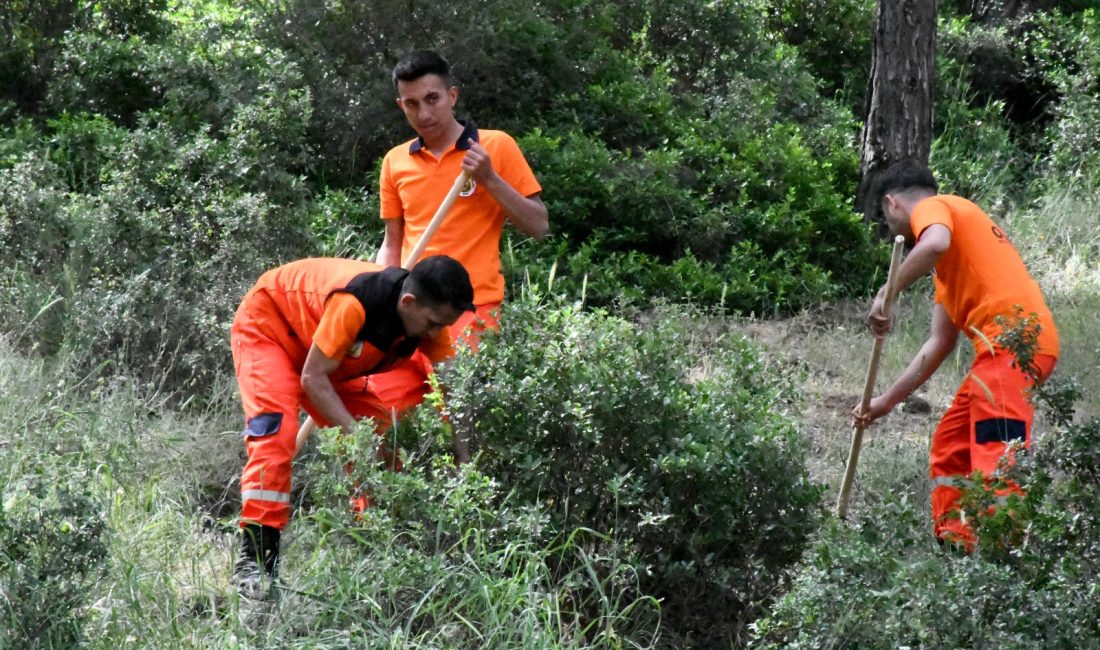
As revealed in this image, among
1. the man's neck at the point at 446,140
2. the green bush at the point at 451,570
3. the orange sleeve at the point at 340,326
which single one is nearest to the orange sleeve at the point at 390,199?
the man's neck at the point at 446,140

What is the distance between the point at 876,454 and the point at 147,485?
122 inches

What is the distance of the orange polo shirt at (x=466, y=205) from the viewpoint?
19.2 feet

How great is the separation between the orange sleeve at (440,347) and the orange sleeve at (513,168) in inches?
32.5

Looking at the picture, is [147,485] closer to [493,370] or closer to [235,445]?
[235,445]

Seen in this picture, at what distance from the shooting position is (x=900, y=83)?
9.31m

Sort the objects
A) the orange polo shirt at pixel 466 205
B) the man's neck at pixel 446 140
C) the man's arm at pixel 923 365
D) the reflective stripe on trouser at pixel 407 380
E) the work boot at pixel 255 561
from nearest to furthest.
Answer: the work boot at pixel 255 561 < the reflective stripe on trouser at pixel 407 380 < the man's arm at pixel 923 365 < the orange polo shirt at pixel 466 205 < the man's neck at pixel 446 140

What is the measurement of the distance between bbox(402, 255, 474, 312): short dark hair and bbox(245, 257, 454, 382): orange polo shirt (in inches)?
8.1

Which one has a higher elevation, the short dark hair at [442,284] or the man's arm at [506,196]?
the man's arm at [506,196]

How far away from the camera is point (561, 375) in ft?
15.7

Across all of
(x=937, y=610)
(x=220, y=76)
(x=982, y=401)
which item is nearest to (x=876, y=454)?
(x=982, y=401)

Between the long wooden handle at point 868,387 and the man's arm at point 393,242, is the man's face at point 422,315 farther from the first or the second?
the long wooden handle at point 868,387

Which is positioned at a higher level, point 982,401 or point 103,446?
point 982,401

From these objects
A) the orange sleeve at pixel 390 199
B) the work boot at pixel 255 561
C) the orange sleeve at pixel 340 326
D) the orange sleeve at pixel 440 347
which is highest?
the orange sleeve at pixel 390 199

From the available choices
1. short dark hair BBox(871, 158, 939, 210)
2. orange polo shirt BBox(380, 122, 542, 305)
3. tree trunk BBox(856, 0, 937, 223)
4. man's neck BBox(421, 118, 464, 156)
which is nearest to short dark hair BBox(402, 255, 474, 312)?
orange polo shirt BBox(380, 122, 542, 305)
